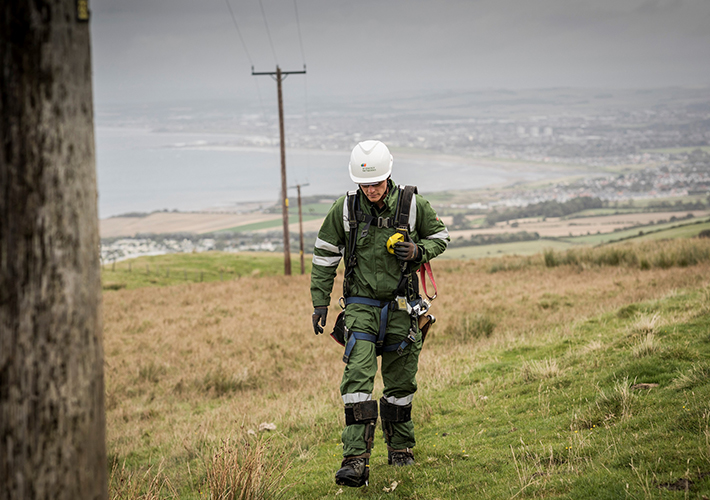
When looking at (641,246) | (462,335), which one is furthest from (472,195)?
(462,335)

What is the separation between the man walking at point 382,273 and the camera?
4.93m

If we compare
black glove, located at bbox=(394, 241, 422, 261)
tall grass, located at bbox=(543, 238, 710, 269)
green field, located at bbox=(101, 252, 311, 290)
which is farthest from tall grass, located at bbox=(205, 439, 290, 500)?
Result: green field, located at bbox=(101, 252, 311, 290)

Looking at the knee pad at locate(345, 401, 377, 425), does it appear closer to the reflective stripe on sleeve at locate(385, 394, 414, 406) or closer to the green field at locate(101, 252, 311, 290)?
the reflective stripe on sleeve at locate(385, 394, 414, 406)

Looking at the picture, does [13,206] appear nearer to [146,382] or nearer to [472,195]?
[146,382]

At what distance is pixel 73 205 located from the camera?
6.37ft

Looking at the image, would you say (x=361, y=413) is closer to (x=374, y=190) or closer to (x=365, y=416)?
(x=365, y=416)

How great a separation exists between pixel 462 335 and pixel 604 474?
26.3ft

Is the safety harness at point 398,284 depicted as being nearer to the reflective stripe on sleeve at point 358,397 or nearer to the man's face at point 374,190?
the man's face at point 374,190

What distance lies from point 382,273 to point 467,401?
8.34ft

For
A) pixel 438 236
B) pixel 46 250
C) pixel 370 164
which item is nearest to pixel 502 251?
pixel 438 236

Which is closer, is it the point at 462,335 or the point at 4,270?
the point at 4,270

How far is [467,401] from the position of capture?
6676mm

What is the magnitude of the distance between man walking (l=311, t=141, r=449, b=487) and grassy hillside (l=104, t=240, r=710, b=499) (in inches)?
27.2

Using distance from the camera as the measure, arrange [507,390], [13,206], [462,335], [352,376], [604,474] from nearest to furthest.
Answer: [13,206], [604,474], [352,376], [507,390], [462,335]
